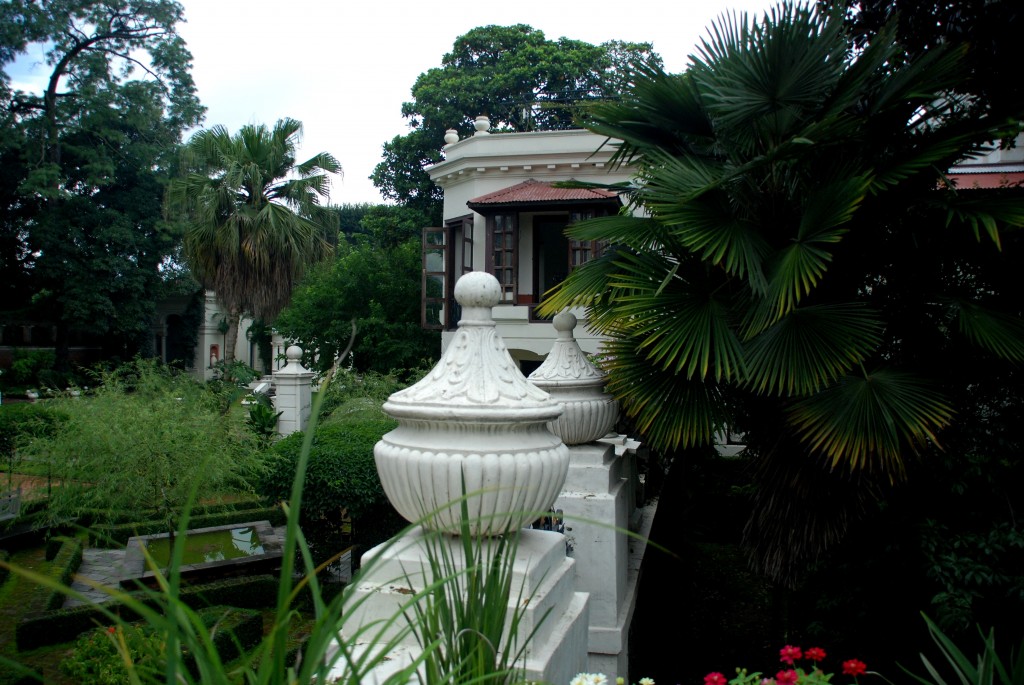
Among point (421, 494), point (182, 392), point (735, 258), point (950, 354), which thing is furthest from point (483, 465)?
point (182, 392)

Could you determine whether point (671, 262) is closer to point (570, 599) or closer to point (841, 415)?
point (841, 415)

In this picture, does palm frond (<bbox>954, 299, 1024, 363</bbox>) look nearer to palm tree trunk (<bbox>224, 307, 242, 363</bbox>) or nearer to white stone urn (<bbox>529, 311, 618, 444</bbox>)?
white stone urn (<bbox>529, 311, 618, 444</bbox>)

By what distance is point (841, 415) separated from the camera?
4.08 m

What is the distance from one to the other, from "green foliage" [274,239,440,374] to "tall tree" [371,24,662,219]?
11.8ft

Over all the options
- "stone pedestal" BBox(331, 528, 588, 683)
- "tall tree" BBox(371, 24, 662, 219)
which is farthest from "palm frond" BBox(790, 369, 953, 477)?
"tall tree" BBox(371, 24, 662, 219)

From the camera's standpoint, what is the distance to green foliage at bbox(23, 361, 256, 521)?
768cm

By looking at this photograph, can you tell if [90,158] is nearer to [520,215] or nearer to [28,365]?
[28,365]

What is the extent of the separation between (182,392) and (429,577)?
9.30 metres

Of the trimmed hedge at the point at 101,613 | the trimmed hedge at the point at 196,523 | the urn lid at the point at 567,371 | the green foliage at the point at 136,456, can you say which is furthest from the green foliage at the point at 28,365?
the urn lid at the point at 567,371

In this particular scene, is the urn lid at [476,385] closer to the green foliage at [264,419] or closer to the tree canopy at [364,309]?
the green foliage at [264,419]

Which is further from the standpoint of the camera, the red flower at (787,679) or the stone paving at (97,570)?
the stone paving at (97,570)

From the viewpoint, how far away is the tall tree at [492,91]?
26.3 m

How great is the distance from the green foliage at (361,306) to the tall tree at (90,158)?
30.6 feet

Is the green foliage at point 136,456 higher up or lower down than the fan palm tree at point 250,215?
lower down
